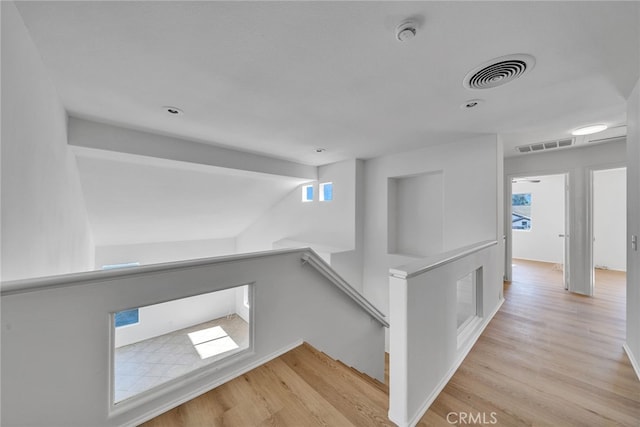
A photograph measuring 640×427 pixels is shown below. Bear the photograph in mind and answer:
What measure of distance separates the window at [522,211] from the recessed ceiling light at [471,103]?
6.26 metres

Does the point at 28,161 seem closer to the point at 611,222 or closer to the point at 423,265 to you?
the point at 423,265

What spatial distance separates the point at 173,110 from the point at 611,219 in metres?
8.63

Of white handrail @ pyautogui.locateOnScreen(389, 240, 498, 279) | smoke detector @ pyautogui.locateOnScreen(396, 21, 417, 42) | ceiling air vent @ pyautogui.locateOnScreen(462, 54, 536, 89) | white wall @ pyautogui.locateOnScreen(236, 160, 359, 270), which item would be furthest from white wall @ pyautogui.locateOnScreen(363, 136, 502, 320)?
smoke detector @ pyautogui.locateOnScreen(396, 21, 417, 42)

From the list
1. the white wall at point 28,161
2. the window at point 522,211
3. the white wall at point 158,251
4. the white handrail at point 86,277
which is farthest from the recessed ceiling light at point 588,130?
the white wall at point 158,251

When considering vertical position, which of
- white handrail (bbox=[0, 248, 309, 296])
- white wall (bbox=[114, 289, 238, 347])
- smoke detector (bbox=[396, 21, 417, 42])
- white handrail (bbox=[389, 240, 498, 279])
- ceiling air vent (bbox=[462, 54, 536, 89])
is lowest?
white wall (bbox=[114, 289, 238, 347])

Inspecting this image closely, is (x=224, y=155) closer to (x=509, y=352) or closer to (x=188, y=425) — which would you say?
(x=188, y=425)

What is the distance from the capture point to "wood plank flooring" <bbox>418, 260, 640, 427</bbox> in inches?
63.6


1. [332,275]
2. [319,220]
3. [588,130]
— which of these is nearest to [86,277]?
[332,275]

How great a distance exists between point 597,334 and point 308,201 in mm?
4646

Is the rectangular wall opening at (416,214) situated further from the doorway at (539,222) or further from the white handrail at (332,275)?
the doorway at (539,222)

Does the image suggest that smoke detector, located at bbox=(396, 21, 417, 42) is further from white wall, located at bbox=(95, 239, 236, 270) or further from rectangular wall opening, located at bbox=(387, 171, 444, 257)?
white wall, located at bbox=(95, 239, 236, 270)

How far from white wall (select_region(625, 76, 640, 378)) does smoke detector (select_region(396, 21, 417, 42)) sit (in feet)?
6.67

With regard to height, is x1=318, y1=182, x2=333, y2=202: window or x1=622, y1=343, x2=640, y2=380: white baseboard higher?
x1=318, y1=182, x2=333, y2=202: window

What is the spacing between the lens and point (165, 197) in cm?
428
